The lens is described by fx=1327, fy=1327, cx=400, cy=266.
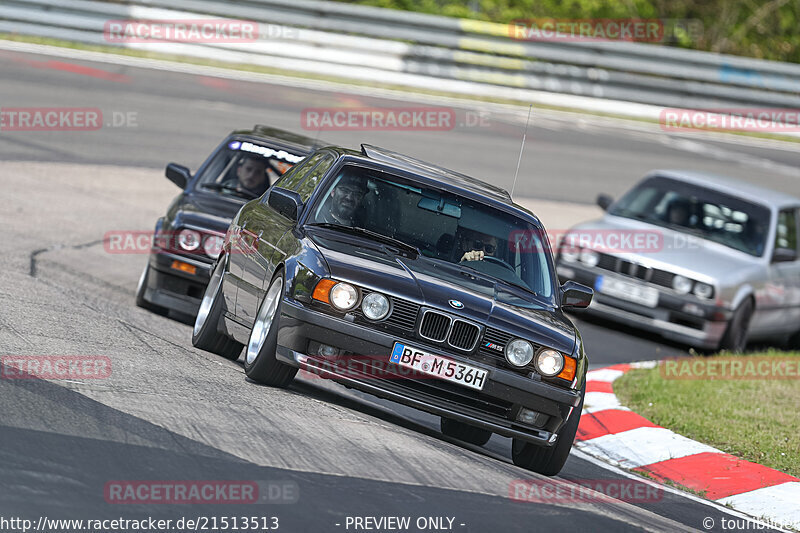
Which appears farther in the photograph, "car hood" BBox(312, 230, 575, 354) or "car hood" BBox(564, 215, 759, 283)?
"car hood" BBox(564, 215, 759, 283)

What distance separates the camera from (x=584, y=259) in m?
13.7

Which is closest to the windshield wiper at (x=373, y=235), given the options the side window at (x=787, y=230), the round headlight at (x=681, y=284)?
the round headlight at (x=681, y=284)

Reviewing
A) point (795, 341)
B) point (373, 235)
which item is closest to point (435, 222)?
point (373, 235)

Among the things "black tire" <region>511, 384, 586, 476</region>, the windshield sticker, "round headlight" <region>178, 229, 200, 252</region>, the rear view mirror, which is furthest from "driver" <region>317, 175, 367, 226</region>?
the windshield sticker

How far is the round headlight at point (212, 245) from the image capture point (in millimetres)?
10133

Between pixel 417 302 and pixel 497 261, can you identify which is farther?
pixel 497 261

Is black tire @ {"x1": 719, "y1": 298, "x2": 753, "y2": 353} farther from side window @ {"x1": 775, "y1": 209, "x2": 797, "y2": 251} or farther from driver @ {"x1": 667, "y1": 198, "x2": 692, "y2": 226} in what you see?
driver @ {"x1": 667, "y1": 198, "x2": 692, "y2": 226}

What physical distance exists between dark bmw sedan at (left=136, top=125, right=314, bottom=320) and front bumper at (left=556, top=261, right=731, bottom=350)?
378 centimetres

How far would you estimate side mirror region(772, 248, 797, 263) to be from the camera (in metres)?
14.2

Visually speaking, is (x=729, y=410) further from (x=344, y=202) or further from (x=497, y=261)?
(x=344, y=202)

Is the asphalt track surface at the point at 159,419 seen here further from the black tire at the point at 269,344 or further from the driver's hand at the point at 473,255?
the driver's hand at the point at 473,255

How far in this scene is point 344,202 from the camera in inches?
319

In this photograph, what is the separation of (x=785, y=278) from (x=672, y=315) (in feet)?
5.97

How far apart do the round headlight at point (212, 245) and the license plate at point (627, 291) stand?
4763 millimetres
